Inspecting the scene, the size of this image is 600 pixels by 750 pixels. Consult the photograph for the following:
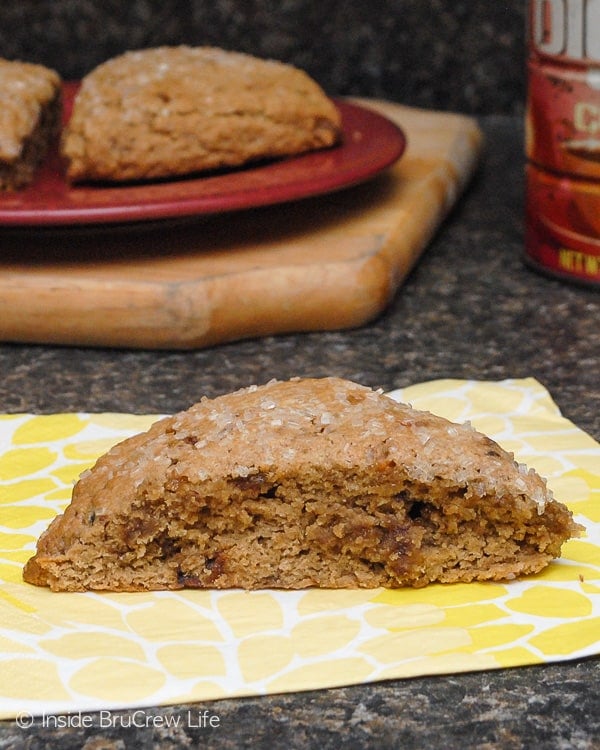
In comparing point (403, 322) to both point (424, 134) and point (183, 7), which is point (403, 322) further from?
point (183, 7)

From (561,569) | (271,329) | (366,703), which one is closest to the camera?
(366,703)

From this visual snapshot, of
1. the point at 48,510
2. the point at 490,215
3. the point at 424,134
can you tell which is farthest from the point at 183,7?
the point at 48,510

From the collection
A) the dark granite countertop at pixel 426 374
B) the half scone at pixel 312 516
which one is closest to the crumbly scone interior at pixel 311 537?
the half scone at pixel 312 516

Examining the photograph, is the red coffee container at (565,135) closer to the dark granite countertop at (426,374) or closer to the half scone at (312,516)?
the dark granite countertop at (426,374)

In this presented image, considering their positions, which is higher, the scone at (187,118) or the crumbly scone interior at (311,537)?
the scone at (187,118)

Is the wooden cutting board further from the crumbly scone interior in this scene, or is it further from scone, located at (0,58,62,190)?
the crumbly scone interior

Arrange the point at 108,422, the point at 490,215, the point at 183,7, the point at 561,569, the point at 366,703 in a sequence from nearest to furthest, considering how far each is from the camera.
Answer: the point at 366,703 → the point at 561,569 → the point at 108,422 → the point at 490,215 → the point at 183,7
